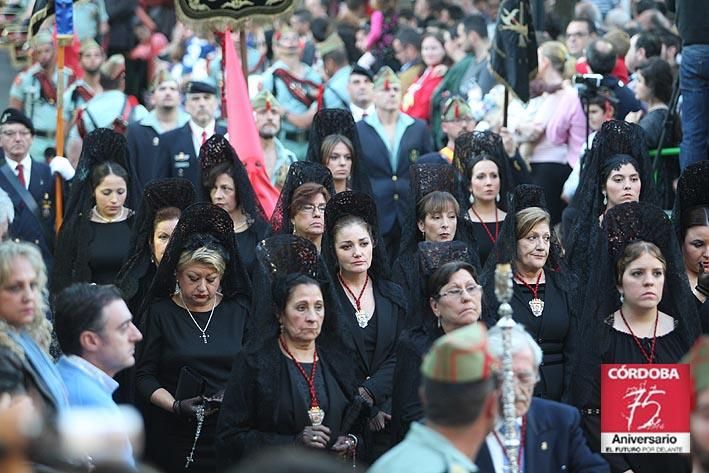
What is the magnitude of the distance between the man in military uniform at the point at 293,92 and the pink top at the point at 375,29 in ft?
9.94

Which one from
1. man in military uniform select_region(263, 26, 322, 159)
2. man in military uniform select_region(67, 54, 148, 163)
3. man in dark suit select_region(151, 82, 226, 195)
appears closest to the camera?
man in dark suit select_region(151, 82, 226, 195)

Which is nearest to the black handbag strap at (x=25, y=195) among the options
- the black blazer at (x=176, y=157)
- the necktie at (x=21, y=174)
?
the necktie at (x=21, y=174)

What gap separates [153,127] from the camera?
45.4 feet

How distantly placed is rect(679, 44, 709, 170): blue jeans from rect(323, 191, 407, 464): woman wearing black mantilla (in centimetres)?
332

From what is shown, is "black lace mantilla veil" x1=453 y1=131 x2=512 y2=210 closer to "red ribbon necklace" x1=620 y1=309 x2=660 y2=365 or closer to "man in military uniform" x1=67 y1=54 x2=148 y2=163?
"red ribbon necklace" x1=620 y1=309 x2=660 y2=365

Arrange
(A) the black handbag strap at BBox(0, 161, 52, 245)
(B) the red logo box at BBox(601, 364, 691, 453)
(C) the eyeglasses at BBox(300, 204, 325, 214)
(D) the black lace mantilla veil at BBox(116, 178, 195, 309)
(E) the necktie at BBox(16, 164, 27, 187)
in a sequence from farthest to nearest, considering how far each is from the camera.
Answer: (E) the necktie at BBox(16, 164, 27, 187)
(A) the black handbag strap at BBox(0, 161, 52, 245)
(C) the eyeglasses at BBox(300, 204, 325, 214)
(D) the black lace mantilla veil at BBox(116, 178, 195, 309)
(B) the red logo box at BBox(601, 364, 691, 453)

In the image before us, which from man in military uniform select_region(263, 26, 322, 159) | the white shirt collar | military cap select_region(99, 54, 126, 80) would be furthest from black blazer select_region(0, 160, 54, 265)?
the white shirt collar

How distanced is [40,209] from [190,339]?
456cm

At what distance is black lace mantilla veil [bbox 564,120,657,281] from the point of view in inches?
420

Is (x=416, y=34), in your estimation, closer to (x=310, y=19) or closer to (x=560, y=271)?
(x=310, y=19)

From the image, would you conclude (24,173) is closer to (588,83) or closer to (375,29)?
(588,83)

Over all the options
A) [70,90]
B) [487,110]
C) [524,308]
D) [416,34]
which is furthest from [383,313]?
[416,34]

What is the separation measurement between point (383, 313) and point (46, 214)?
4.72 meters

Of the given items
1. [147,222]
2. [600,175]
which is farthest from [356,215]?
[600,175]
